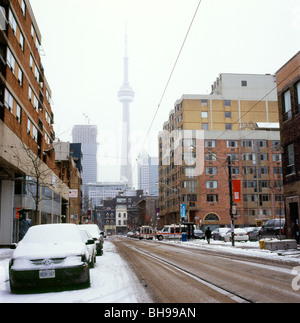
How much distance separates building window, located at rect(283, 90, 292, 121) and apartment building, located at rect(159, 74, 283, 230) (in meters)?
42.6

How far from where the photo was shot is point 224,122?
86.8 m

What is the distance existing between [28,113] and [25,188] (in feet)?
21.5

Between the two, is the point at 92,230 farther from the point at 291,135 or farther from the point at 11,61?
the point at 291,135

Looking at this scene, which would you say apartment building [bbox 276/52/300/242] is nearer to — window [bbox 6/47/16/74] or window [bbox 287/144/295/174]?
window [bbox 287/144/295/174]

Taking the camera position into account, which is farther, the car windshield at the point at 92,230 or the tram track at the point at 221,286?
the car windshield at the point at 92,230

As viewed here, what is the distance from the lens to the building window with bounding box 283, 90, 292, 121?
29.9 m

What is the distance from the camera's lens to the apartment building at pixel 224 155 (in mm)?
77438

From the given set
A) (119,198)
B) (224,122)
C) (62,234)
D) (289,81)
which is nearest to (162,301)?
(62,234)

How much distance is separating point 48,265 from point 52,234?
1.49 m

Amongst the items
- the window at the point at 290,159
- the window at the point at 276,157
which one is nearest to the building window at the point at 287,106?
the window at the point at 290,159

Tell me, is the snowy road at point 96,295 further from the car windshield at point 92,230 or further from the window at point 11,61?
the window at point 11,61

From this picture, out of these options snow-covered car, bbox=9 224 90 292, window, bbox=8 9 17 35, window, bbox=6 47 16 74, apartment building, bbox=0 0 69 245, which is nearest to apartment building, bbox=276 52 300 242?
apartment building, bbox=0 0 69 245
